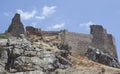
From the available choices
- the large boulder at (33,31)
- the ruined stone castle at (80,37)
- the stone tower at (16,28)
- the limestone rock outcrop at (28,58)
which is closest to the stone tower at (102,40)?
the ruined stone castle at (80,37)

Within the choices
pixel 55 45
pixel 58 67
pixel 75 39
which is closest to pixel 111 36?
pixel 75 39

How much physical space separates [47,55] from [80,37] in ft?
62.4

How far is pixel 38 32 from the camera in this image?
101375 millimetres

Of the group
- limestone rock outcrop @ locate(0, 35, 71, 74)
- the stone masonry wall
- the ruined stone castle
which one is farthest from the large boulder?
limestone rock outcrop @ locate(0, 35, 71, 74)

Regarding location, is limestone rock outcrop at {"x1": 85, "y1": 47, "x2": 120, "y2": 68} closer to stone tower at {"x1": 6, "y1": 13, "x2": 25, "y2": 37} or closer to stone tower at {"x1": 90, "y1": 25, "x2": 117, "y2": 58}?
stone tower at {"x1": 90, "y1": 25, "x2": 117, "y2": 58}

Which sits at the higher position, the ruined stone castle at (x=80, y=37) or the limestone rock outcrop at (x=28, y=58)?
the ruined stone castle at (x=80, y=37)

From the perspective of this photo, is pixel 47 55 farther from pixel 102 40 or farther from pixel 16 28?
pixel 102 40

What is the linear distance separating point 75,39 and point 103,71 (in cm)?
1757

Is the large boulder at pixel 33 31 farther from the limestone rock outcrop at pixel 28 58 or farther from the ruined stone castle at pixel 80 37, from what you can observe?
the limestone rock outcrop at pixel 28 58

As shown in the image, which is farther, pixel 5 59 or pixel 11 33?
pixel 11 33

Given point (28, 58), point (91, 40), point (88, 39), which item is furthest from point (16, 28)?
point (91, 40)

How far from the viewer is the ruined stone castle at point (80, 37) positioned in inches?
3853

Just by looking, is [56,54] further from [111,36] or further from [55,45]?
[111,36]

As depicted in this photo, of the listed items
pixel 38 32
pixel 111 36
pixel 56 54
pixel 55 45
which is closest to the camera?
pixel 56 54
